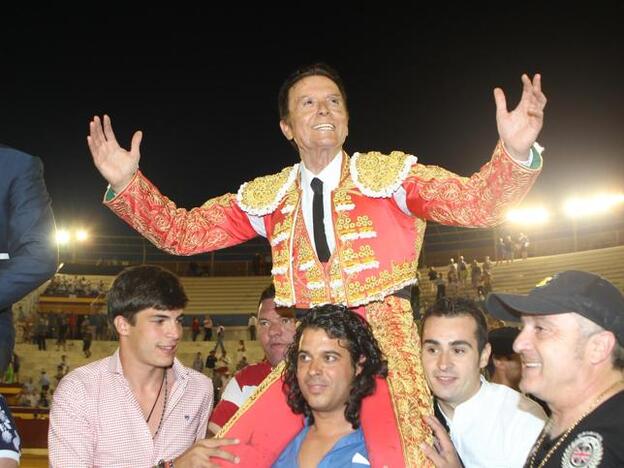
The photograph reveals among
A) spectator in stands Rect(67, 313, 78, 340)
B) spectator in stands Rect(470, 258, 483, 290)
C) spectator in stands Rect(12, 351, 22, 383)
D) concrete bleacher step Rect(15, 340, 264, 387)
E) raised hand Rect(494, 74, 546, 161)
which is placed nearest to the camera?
raised hand Rect(494, 74, 546, 161)

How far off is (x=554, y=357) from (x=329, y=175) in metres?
1.17

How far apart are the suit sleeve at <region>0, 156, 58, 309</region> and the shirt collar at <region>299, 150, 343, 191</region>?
99cm

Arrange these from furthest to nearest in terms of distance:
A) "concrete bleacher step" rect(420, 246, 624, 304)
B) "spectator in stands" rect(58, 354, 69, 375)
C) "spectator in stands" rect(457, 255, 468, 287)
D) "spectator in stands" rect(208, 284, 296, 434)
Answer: "spectator in stands" rect(457, 255, 468, 287), "concrete bleacher step" rect(420, 246, 624, 304), "spectator in stands" rect(58, 354, 69, 375), "spectator in stands" rect(208, 284, 296, 434)

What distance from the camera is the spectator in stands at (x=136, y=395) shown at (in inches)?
120

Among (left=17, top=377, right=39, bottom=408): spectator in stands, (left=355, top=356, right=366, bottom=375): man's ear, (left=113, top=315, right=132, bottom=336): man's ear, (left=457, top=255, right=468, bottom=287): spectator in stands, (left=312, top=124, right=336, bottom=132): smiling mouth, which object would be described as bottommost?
(left=17, top=377, right=39, bottom=408): spectator in stands

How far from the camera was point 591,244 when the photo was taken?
81.5ft

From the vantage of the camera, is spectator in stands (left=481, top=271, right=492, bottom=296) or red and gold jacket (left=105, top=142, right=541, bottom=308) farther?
spectator in stands (left=481, top=271, right=492, bottom=296)

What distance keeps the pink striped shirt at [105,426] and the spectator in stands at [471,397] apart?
1117 millimetres

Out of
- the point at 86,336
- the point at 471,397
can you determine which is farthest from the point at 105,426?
the point at 86,336

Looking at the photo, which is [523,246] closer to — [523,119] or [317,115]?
[317,115]

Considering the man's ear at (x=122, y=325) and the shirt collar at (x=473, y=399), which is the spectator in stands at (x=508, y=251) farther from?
the man's ear at (x=122, y=325)

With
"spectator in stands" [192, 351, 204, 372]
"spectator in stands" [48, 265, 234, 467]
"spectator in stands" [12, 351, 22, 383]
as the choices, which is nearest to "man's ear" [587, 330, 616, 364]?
"spectator in stands" [48, 265, 234, 467]

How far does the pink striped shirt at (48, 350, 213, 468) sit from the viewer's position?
3.00 metres

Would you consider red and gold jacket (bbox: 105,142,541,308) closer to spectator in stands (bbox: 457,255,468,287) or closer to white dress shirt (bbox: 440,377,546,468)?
white dress shirt (bbox: 440,377,546,468)
